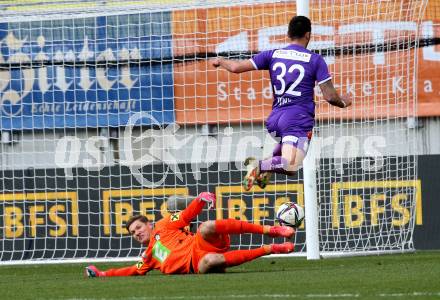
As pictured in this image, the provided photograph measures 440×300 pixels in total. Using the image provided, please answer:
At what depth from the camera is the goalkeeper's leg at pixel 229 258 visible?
8.62m

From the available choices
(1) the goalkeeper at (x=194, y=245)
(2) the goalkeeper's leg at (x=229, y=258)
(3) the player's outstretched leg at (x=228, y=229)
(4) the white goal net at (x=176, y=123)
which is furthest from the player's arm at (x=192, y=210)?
(4) the white goal net at (x=176, y=123)

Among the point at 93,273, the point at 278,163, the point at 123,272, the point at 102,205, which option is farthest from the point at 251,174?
the point at 102,205

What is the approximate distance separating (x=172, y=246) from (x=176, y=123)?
17.7ft

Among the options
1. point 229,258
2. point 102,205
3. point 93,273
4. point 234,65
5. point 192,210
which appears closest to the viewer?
point 229,258

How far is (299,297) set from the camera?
636cm

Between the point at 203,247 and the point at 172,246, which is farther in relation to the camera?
the point at 172,246

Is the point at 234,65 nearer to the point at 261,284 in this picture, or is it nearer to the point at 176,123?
the point at 261,284

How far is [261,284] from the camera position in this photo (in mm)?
7391

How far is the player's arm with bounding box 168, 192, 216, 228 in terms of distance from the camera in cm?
881

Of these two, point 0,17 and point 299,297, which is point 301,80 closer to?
point 299,297

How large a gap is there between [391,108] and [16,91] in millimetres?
5223

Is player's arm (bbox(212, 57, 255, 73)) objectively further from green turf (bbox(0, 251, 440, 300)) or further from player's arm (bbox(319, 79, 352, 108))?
green turf (bbox(0, 251, 440, 300))

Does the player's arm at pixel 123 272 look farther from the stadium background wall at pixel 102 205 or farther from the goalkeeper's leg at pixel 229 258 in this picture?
the stadium background wall at pixel 102 205

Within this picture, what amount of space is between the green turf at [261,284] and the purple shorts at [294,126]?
42.5 inches
